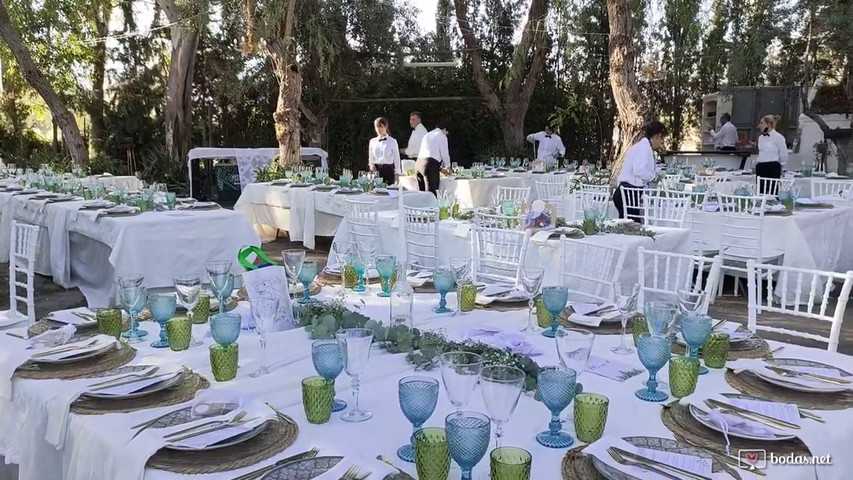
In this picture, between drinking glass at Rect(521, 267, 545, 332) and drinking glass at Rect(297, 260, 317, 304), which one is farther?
drinking glass at Rect(297, 260, 317, 304)

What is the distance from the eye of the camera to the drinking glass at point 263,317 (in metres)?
1.81

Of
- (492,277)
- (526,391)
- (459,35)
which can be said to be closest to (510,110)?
(459,35)

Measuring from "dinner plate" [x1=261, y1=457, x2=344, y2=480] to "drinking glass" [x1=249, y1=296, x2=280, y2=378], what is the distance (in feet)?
1.72

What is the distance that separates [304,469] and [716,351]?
1.16 meters

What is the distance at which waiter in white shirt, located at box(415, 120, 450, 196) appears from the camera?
28.0 ft

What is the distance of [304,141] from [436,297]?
14304 millimetres

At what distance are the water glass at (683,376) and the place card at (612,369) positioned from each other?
15 centimetres

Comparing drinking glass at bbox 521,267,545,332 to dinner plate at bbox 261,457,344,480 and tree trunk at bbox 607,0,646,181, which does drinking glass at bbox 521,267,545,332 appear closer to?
dinner plate at bbox 261,457,344,480

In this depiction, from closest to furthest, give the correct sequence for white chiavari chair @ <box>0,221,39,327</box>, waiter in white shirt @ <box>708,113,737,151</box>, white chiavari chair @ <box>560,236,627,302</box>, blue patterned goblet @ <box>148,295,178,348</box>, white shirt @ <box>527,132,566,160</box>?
blue patterned goblet @ <box>148,295,178,348</box> < white chiavari chair @ <box>0,221,39,327</box> < white chiavari chair @ <box>560,236,627,302</box> < white shirt @ <box>527,132,566,160</box> < waiter in white shirt @ <box>708,113,737,151</box>

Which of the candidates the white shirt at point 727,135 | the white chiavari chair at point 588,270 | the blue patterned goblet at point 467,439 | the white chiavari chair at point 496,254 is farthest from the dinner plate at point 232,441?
the white shirt at point 727,135

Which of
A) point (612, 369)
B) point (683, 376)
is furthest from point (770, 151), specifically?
point (683, 376)

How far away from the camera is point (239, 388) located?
170cm

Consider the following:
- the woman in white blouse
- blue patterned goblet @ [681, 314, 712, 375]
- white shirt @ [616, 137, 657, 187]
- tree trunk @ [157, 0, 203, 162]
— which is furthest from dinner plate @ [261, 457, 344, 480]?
tree trunk @ [157, 0, 203, 162]

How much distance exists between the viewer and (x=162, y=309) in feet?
6.63
